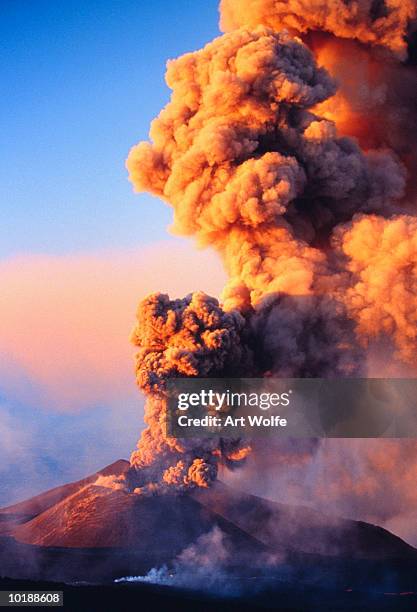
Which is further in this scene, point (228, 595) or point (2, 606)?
point (228, 595)

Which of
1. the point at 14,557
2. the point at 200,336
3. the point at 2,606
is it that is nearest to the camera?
the point at 2,606

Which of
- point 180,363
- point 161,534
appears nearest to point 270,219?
point 180,363

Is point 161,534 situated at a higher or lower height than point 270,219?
lower

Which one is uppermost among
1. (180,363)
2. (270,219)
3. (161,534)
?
(270,219)

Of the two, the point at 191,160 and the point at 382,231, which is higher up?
the point at 191,160

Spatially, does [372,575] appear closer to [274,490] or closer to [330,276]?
[274,490]

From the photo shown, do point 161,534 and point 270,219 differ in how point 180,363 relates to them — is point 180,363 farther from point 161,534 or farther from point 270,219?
point 161,534

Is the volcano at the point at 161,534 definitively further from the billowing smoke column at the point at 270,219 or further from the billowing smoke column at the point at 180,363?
the billowing smoke column at the point at 270,219

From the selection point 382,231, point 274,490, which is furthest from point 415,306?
point 274,490

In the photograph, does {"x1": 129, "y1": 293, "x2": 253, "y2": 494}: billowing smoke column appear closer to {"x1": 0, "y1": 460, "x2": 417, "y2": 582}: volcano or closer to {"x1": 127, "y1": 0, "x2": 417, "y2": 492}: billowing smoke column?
{"x1": 127, "y1": 0, "x2": 417, "y2": 492}: billowing smoke column
